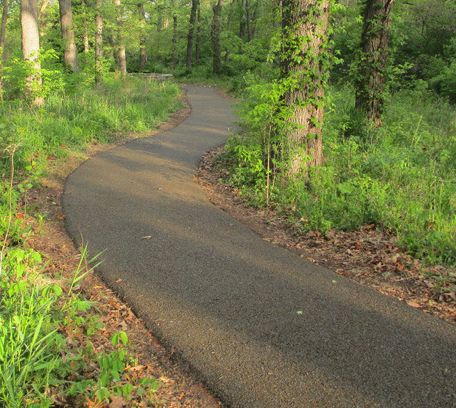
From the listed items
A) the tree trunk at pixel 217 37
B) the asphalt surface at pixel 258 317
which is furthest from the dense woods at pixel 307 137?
the tree trunk at pixel 217 37

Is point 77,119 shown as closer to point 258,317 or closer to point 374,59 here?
point 374,59

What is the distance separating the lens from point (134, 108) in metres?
14.2

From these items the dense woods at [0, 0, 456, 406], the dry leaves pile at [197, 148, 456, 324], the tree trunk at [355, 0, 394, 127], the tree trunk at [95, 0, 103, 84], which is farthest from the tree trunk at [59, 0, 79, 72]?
the dry leaves pile at [197, 148, 456, 324]

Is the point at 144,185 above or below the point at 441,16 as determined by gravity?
below

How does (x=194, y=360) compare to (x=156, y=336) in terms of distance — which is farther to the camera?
(x=156, y=336)

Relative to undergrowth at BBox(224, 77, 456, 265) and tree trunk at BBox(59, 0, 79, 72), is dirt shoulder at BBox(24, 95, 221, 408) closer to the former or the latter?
undergrowth at BBox(224, 77, 456, 265)

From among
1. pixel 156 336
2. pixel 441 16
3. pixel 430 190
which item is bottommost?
pixel 156 336

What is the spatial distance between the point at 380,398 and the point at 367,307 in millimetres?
1307

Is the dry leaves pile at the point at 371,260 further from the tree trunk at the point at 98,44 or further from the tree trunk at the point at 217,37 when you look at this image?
the tree trunk at the point at 217,37

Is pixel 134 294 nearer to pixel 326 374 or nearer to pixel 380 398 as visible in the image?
pixel 326 374

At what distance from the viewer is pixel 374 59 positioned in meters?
10.6

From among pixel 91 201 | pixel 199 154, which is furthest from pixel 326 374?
pixel 199 154

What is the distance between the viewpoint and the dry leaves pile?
171 inches

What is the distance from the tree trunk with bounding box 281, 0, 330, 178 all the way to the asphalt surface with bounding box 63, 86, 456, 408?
7.01 feet
